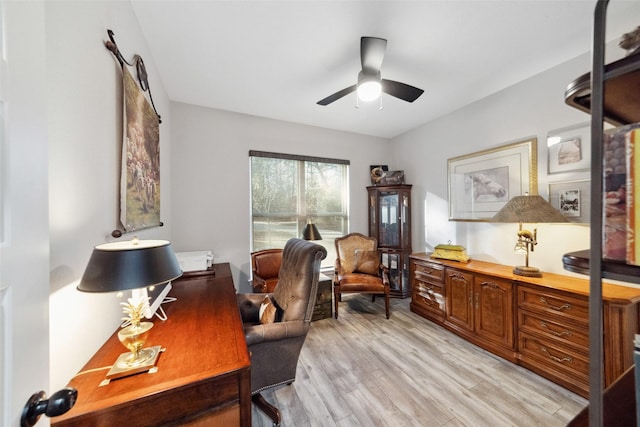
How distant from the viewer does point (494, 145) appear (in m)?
2.68

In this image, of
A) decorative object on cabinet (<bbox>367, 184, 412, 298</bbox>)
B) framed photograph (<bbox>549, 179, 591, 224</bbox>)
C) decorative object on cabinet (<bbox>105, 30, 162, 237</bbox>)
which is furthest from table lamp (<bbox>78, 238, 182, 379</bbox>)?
decorative object on cabinet (<bbox>367, 184, 412, 298</bbox>)

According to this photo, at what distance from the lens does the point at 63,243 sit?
881 mm

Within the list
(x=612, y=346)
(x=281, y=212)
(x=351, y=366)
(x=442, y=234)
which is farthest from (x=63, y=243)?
(x=442, y=234)

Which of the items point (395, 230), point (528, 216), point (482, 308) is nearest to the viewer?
point (528, 216)

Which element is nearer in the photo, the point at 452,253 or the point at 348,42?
the point at 348,42

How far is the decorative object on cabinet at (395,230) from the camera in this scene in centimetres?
365

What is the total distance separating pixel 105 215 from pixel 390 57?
2373mm

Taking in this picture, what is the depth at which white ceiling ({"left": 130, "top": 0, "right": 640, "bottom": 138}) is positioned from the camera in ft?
5.13

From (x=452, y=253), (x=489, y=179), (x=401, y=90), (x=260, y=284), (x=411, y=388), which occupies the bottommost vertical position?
(x=411, y=388)

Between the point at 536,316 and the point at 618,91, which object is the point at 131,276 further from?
the point at 536,316

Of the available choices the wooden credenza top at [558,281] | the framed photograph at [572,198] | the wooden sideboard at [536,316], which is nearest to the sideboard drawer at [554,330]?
the wooden sideboard at [536,316]

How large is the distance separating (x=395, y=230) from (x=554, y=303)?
2.06 m

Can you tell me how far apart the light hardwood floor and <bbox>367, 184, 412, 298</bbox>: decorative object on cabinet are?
1111mm

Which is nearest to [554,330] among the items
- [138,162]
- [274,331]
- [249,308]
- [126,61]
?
[274,331]
